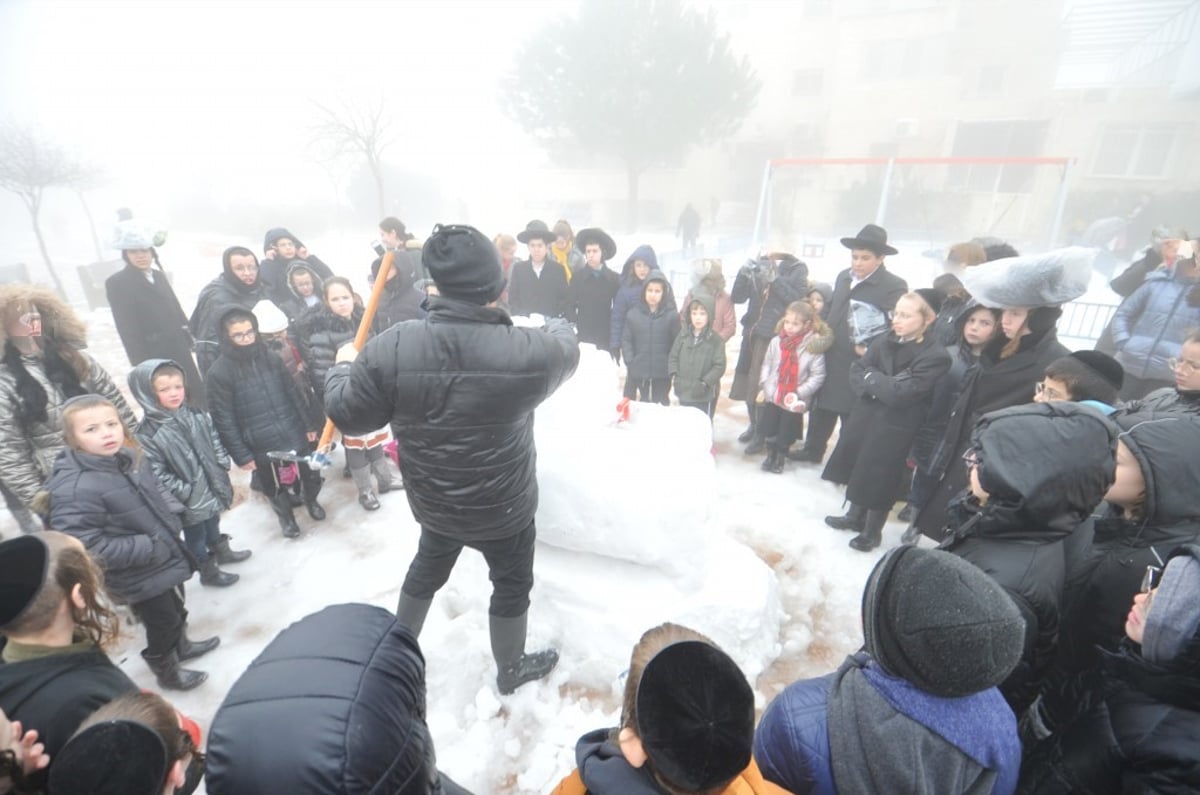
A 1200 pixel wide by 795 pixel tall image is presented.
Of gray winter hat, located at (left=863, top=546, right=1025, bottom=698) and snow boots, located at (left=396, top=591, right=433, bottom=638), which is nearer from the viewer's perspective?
gray winter hat, located at (left=863, top=546, right=1025, bottom=698)

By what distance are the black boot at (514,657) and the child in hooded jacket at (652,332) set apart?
3013 millimetres

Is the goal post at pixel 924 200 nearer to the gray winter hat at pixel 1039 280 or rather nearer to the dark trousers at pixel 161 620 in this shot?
the gray winter hat at pixel 1039 280

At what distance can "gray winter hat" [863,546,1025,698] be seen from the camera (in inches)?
43.9

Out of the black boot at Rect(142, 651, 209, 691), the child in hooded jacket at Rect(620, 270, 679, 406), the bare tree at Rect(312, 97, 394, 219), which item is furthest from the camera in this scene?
the bare tree at Rect(312, 97, 394, 219)

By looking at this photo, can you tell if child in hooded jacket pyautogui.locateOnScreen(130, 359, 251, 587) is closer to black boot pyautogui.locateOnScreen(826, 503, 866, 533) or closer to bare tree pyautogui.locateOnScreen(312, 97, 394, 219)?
black boot pyautogui.locateOnScreen(826, 503, 866, 533)

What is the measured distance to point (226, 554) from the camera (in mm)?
3875

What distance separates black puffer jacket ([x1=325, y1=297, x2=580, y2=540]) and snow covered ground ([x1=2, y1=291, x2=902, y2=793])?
0.58 meters

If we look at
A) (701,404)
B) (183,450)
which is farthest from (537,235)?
(183,450)

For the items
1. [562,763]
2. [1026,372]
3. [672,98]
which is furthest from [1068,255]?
[672,98]

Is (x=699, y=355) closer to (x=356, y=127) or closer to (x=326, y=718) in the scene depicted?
(x=326, y=718)

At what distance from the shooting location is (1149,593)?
139cm

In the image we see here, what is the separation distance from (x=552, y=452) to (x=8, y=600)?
1.95m

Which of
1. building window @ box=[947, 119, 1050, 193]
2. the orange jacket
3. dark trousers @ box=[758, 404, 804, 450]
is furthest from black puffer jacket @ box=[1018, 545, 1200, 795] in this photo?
building window @ box=[947, 119, 1050, 193]

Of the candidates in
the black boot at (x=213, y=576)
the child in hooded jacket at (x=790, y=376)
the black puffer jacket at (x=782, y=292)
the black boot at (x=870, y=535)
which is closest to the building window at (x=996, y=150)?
the black puffer jacket at (x=782, y=292)
